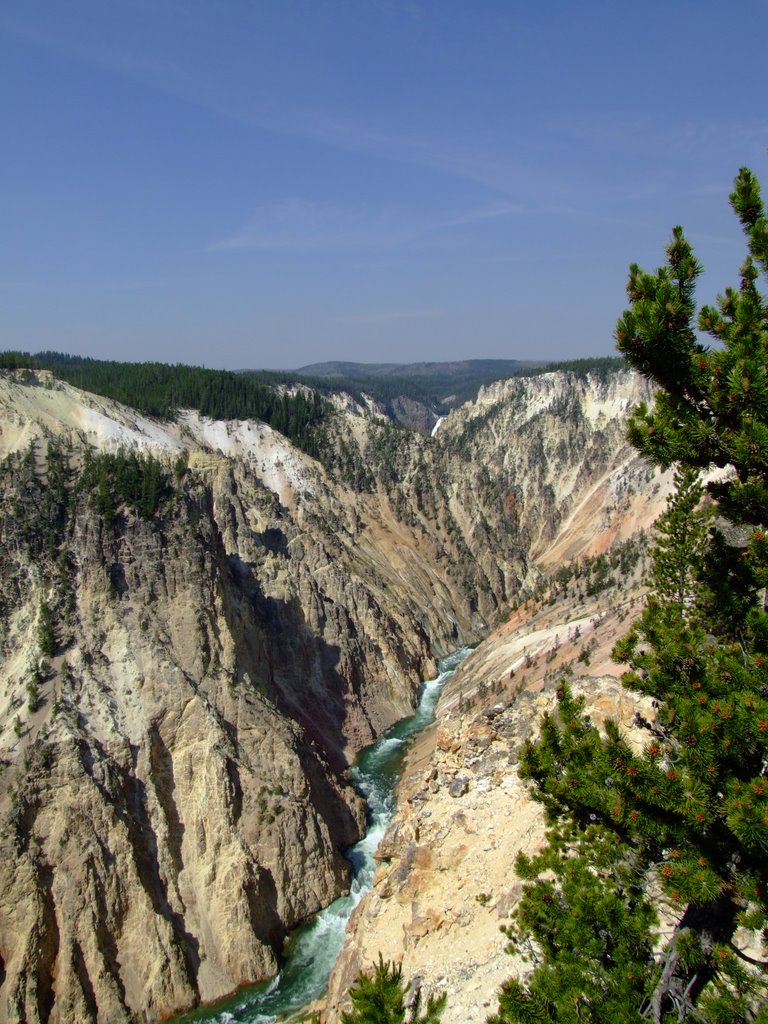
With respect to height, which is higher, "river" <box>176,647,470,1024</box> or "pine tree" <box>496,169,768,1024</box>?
"pine tree" <box>496,169,768,1024</box>

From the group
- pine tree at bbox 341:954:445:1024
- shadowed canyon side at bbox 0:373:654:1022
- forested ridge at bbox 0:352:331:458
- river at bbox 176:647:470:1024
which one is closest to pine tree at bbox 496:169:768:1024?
pine tree at bbox 341:954:445:1024

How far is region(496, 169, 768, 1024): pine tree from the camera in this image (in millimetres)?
6492

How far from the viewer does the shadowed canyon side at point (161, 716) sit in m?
21.7

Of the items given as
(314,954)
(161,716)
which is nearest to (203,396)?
(161,716)

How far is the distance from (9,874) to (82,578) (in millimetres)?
10865

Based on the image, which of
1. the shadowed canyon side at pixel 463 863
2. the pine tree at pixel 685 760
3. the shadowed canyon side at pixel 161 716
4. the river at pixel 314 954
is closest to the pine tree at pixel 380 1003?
the pine tree at pixel 685 760

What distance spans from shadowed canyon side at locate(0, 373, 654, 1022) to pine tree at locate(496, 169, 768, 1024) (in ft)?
60.7

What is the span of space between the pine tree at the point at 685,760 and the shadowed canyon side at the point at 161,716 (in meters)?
18.5

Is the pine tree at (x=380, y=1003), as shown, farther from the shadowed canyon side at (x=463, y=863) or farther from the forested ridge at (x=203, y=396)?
the forested ridge at (x=203, y=396)

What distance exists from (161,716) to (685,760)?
2303 cm

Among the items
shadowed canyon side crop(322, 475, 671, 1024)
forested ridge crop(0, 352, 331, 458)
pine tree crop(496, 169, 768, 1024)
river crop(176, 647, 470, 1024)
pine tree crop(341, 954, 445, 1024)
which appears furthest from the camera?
forested ridge crop(0, 352, 331, 458)

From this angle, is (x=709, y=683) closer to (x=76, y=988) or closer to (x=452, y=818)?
(x=452, y=818)

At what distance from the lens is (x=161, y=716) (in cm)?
2641

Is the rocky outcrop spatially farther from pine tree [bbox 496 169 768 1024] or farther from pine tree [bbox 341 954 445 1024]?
pine tree [bbox 341 954 445 1024]
